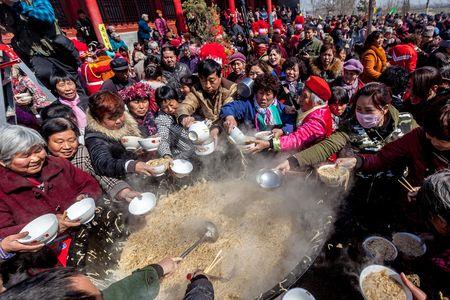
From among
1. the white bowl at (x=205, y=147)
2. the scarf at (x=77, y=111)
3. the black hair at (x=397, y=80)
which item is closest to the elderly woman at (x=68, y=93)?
the scarf at (x=77, y=111)

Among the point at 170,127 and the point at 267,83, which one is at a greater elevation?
the point at 267,83

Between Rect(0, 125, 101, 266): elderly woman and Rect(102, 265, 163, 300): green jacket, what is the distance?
2.56 feet

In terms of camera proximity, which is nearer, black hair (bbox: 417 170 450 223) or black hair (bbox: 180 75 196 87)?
black hair (bbox: 417 170 450 223)

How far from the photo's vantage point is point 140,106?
3.42 metres

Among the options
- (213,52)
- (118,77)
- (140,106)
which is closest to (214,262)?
(140,106)

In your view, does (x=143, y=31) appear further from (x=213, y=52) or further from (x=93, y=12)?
(x=213, y=52)

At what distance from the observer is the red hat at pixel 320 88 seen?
2.85 metres

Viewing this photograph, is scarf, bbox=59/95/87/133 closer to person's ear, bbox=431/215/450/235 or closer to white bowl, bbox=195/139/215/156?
white bowl, bbox=195/139/215/156

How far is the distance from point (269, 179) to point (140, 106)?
198cm

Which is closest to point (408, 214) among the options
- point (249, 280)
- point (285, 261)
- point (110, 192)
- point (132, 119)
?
point (285, 261)

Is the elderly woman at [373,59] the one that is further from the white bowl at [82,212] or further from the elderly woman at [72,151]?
the white bowl at [82,212]

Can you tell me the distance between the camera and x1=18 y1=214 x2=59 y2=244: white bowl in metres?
1.83

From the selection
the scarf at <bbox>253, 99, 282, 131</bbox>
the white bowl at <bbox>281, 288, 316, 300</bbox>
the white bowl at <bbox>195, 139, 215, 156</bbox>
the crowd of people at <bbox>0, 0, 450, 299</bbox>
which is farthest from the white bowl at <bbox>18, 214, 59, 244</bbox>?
the scarf at <bbox>253, 99, 282, 131</bbox>

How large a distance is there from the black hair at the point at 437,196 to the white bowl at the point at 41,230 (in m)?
2.52
